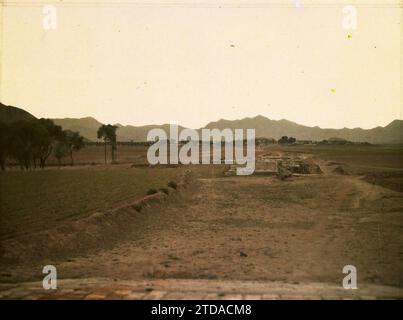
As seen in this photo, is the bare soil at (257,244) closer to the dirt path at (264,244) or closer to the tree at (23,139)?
the dirt path at (264,244)

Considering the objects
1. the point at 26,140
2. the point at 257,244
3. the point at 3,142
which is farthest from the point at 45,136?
the point at 257,244

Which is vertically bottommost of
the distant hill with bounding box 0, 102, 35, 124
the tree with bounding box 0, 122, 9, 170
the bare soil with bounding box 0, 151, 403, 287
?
the bare soil with bounding box 0, 151, 403, 287

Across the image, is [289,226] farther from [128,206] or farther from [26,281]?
[26,281]

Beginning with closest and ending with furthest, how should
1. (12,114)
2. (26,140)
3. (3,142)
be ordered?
(3,142) < (26,140) < (12,114)

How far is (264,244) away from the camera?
9.57 meters

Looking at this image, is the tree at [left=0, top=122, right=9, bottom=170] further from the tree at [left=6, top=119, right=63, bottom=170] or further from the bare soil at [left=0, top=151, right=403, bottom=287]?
the bare soil at [left=0, top=151, right=403, bottom=287]

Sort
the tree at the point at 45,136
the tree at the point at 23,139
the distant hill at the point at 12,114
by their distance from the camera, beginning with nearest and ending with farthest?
the tree at the point at 23,139 < the tree at the point at 45,136 < the distant hill at the point at 12,114

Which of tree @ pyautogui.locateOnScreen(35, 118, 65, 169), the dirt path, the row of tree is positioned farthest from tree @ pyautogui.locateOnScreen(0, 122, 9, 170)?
the dirt path

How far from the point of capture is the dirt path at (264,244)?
7230 mm

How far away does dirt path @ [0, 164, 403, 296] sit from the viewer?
23.7 feet

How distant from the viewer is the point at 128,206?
13500mm

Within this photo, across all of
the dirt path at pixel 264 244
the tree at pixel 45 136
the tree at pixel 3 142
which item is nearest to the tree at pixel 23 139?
the tree at pixel 45 136

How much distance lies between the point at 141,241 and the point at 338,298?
600cm

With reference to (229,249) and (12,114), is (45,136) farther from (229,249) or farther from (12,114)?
(12,114)
